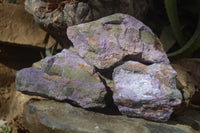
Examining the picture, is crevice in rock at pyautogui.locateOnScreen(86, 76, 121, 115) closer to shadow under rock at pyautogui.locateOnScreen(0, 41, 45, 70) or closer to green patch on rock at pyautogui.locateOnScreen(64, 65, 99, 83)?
green patch on rock at pyautogui.locateOnScreen(64, 65, 99, 83)

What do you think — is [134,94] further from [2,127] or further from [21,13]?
[21,13]

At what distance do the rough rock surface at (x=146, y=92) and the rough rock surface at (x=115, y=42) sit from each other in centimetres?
9

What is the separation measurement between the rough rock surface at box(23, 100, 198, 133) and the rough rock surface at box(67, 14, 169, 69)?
32 cm

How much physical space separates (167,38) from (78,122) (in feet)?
4.61

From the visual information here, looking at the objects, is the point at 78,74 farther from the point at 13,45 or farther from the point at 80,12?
the point at 13,45

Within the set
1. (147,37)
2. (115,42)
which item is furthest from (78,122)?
(147,37)

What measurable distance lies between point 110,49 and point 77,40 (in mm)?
237

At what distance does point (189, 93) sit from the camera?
1321 mm

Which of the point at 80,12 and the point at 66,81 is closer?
the point at 66,81

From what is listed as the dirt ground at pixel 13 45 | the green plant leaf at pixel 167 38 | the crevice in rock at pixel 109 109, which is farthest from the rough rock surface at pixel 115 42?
the dirt ground at pixel 13 45

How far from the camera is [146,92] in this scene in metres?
1.03

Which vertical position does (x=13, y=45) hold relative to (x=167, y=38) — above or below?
below

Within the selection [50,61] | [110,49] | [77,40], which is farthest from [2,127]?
[110,49]

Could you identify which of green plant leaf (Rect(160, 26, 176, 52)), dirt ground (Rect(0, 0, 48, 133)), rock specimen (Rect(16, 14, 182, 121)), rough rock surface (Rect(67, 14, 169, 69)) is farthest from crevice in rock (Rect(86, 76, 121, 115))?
dirt ground (Rect(0, 0, 48, 133))
